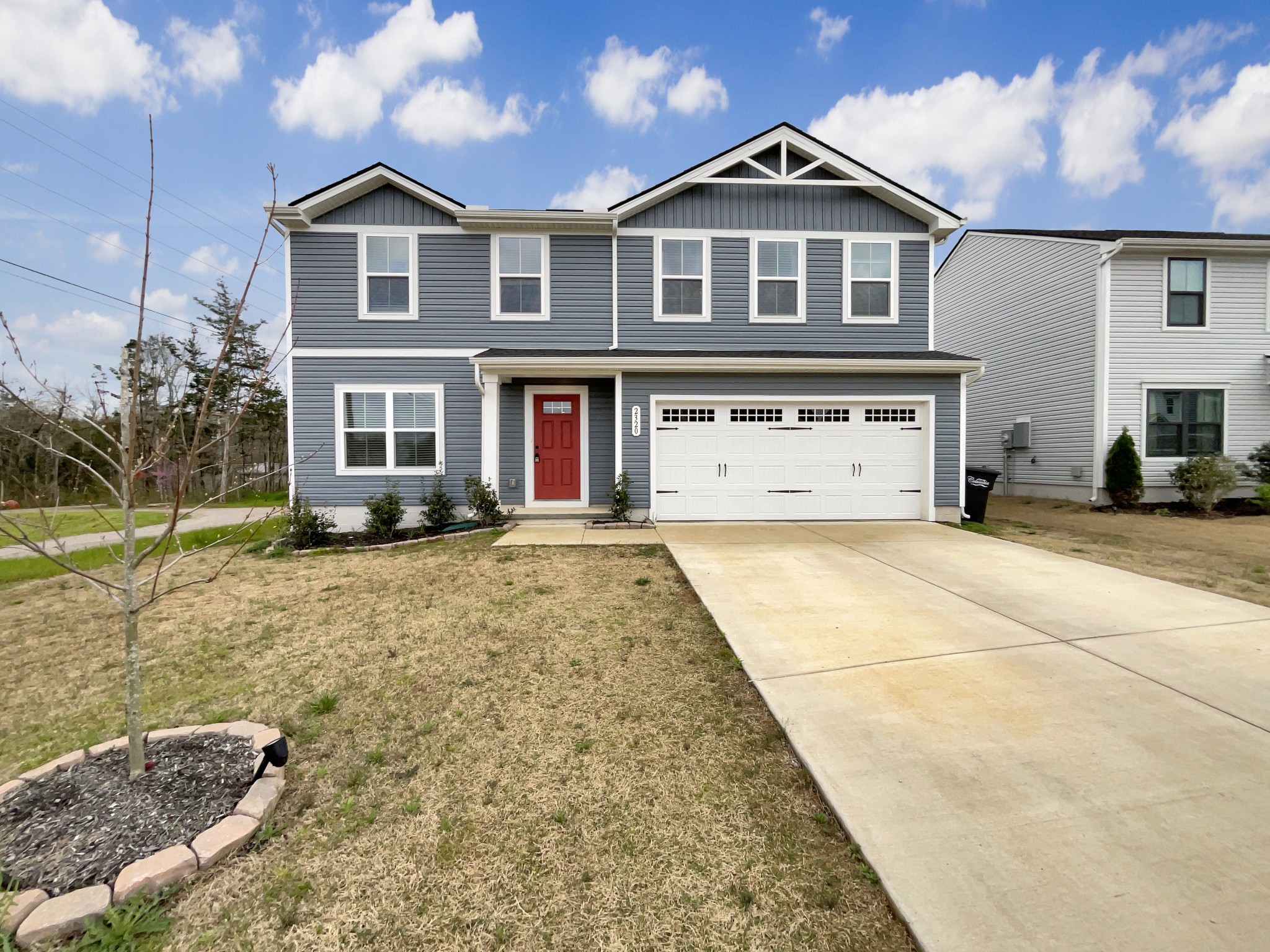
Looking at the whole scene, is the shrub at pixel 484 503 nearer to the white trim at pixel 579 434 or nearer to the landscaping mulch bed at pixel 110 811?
the white trim at pixel 579 434

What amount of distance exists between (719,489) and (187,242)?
19700 millimetres

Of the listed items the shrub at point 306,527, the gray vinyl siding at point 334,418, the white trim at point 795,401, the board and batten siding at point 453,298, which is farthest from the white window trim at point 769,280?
the shrub at point 306,527

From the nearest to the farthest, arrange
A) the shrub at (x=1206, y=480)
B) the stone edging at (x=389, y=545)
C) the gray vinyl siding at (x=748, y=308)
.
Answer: the stone edging at (x=389, y=545)
the gray vinyl siding at (x=748, y=308)
the shrub at (x=1206, y=480)

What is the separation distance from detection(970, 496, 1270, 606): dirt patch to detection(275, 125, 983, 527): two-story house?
1.93 metres

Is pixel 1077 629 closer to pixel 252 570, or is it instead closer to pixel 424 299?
pixel 252 570

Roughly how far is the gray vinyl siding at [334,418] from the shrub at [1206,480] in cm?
1522

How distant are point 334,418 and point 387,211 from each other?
4.07 meters

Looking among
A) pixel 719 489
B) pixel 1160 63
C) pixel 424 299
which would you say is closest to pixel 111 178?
pixel 424 299

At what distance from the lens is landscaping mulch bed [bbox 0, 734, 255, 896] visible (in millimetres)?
2139

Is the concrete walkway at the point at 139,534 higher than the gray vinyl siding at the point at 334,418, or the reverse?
the gray vinyl siding at the point at 334,418

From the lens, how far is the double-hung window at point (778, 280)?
35.1 feet

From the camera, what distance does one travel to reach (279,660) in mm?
4199

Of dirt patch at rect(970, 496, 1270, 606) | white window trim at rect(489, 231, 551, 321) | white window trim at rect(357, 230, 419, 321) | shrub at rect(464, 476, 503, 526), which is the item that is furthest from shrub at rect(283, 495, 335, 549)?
dirt patch at rect(970, 496, 1270, 606)

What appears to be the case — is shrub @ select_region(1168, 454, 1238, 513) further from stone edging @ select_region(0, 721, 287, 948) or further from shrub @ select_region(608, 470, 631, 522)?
stone edging @ select_region(0, 721, 287, 948)
